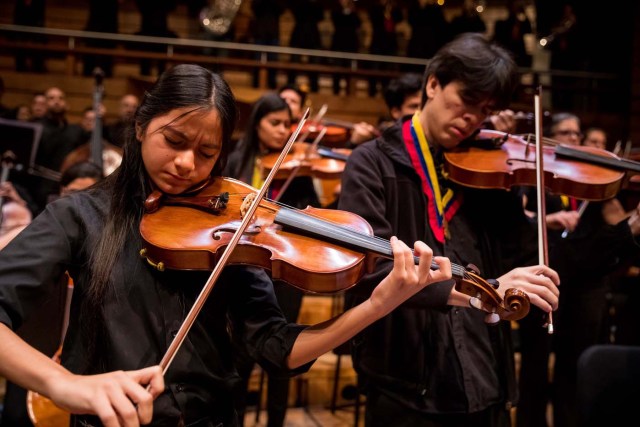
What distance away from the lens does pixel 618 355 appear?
169 centimetres

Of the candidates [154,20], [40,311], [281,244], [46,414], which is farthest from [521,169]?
[154,20]

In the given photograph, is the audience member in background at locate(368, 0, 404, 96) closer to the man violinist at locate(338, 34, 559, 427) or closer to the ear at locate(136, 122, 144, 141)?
the man violinist at locate(338, 34, 559, 427)

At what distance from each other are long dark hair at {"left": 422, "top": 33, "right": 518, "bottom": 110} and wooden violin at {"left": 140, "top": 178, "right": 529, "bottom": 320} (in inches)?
22.3

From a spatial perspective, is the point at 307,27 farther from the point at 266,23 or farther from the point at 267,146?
the point at 267,146

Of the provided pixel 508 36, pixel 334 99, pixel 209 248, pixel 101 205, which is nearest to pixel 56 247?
pixel 101 205

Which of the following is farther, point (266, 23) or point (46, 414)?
point (266, 23)

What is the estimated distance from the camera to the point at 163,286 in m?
1.26

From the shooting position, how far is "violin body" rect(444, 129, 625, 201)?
172 cm

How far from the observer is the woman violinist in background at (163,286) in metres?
1.14

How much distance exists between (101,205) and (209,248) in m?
0.25

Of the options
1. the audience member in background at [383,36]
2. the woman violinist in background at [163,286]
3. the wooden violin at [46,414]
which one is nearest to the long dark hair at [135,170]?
the woman violinist in background at [163,286]

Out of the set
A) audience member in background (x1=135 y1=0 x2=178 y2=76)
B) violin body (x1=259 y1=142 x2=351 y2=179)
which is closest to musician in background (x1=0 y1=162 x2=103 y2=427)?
violin body (x1=259 y1=142 x2=351 y2=179)

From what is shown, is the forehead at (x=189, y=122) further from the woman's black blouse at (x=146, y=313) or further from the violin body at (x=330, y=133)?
the violin body at (x=330, y=133)

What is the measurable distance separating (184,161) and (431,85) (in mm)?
827
